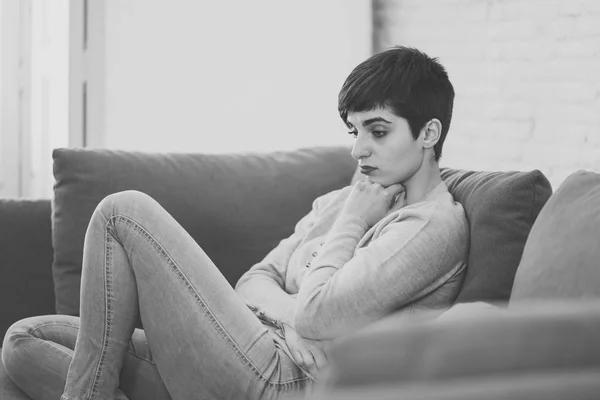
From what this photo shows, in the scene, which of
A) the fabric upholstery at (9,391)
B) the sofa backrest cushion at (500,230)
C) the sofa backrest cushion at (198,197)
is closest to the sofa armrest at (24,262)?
the sofa backrest cushion at (198,197)

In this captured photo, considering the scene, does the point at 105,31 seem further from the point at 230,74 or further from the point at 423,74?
the point at 423,74

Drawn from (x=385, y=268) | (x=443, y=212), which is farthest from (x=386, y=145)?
(x=385, y=268)

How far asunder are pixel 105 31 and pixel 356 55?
1113 millimetres

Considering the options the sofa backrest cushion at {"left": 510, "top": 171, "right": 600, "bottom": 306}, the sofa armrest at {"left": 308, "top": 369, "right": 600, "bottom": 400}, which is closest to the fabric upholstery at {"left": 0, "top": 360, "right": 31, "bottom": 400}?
the sofa backrest cushion at {"left": 510, "top": 171, "right": 600, "bottom": 306}

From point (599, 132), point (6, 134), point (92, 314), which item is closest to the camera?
point (92, 314)

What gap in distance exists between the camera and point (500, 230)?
1.51 m

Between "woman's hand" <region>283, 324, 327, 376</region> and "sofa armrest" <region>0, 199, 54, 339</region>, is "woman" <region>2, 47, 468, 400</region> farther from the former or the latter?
"sofa armrest" <region>0, 199, 54, 339</region>

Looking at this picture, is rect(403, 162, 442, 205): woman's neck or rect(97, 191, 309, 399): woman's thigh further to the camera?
rect(403, 162, 442, 205): woman's neck

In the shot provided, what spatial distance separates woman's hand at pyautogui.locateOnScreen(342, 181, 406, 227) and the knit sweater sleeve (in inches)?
4.1

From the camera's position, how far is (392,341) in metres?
0.57

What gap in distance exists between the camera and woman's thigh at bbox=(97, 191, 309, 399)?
1.52 m

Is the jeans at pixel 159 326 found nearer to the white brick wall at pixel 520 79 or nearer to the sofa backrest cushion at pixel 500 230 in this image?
the sofa backrest cushion at pixel 500 230

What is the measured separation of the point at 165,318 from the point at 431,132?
2.13ft

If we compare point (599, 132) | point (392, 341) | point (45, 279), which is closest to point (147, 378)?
point (45, 279)
